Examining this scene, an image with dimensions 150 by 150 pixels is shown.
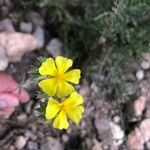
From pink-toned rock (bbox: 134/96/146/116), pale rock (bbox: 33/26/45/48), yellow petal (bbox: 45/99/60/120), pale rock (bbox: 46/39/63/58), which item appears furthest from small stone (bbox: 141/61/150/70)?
yellow petal (bbox: 45/99/60/120)

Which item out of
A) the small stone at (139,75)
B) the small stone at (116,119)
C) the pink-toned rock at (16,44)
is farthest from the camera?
the small stone at (139,75)

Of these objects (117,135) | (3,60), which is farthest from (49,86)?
(117,135)

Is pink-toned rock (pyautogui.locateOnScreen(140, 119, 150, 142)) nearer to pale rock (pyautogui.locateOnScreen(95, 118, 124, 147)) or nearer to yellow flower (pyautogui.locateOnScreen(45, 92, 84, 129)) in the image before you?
pale rock (pyautogui.locateOnScreen(95, 118, 124, 147))

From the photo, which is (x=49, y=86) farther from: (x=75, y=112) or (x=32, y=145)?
(x=32, y=145)

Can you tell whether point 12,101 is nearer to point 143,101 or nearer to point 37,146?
point 37,146

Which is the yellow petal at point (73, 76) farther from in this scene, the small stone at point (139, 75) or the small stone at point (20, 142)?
the small stone at point (139, 75)

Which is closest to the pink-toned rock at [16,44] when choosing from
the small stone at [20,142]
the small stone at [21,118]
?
the small stone at [21,118]
